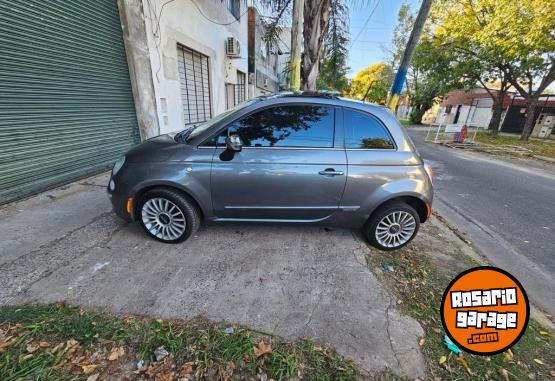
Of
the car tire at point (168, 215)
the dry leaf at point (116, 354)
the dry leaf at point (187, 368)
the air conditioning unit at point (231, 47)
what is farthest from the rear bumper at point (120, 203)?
the air conditioning unit at point (231, 47)

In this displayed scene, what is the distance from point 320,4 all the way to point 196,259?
5981 mm

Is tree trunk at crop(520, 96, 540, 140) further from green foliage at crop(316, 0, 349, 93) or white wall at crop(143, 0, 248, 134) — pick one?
white wall at crop(143, 0, 248, 134)

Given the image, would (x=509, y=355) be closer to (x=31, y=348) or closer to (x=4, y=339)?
(x=31, y=348)

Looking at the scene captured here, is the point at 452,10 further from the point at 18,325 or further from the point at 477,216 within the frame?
the point at 18,325

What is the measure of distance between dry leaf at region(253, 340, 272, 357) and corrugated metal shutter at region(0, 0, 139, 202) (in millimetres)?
4239

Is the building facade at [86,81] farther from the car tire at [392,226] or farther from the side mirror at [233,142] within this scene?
the car tire at [392,226]

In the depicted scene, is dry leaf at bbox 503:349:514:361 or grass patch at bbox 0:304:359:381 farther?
dry leaf at bbox 503:349:514:361

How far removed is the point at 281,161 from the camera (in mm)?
2777

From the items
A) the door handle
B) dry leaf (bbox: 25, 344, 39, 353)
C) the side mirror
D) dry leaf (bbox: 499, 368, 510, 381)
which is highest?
the side mirror

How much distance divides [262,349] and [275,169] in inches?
64.9

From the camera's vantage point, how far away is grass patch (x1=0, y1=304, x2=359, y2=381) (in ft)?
5.41

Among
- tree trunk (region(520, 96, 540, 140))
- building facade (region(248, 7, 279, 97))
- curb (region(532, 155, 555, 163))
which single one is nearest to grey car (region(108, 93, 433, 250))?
building facade (region(248, 7, 279, 97))

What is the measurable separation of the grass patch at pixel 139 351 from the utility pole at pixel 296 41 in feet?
17.5

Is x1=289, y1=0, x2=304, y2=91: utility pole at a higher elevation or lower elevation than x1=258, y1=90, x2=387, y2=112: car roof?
higher
